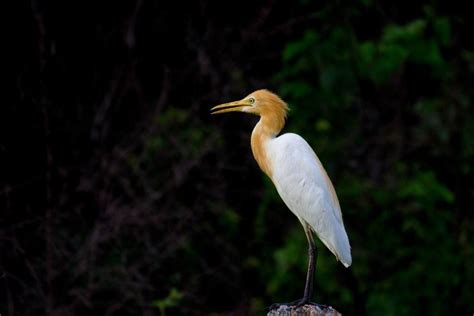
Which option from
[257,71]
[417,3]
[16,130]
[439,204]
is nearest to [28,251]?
[16,130]

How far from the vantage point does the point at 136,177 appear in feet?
23.4

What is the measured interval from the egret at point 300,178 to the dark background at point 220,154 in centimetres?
181

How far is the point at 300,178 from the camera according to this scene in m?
4.43

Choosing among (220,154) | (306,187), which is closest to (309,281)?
(306,187)

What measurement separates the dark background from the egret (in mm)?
1809

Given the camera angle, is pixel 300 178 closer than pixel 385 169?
Yes

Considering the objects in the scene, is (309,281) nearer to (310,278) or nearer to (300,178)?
(310,278)

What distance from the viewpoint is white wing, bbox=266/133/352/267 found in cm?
430

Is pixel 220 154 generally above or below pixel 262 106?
below

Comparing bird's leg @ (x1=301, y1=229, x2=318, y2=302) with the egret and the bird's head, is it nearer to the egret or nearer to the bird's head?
the egret

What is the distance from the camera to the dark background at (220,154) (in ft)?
22.0

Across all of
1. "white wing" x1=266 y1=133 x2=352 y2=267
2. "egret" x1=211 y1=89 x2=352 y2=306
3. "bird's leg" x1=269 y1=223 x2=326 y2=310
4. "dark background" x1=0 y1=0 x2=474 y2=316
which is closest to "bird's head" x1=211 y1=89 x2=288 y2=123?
"egret" x1=211 y1=89 x2=352 y2=306

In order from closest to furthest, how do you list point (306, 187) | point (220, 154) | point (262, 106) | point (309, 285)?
point (309, 285)
point (306, 187)
point (262, 106)
point (220, 154)

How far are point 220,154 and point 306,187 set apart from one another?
3032 mm
